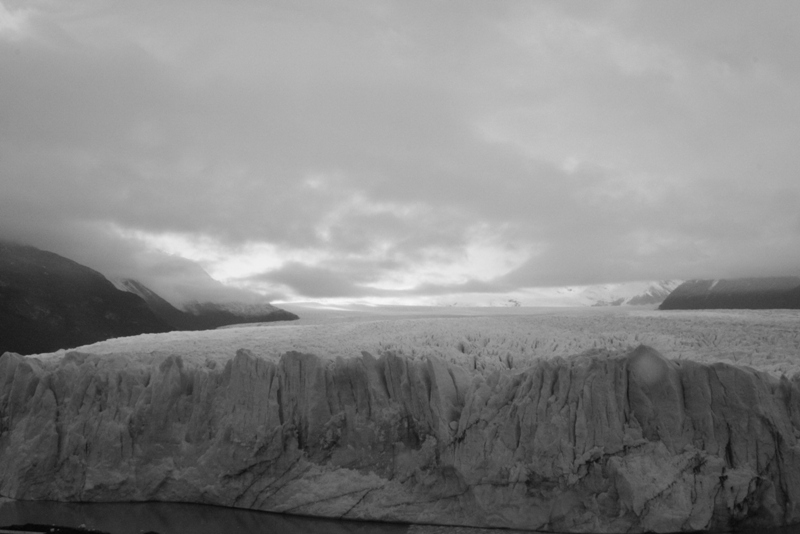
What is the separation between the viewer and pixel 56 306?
24.4 m

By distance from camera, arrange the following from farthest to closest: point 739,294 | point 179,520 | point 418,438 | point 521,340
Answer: point 739,294 → point 521,340 → point 418,438 → point 179,520

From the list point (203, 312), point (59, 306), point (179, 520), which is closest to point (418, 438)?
point (179, 520)

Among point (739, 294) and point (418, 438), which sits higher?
point (739, 294)

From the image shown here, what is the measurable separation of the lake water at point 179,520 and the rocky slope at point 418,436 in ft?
0.92

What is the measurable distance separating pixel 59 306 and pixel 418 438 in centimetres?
1904

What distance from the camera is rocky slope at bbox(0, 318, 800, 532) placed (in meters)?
10.9

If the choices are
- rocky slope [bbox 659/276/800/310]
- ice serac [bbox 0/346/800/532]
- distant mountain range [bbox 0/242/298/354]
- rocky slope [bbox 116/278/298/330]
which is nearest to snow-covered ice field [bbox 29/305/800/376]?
ice serac [bbox 0/346/800/532]

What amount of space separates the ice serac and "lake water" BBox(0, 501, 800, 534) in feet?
0.92

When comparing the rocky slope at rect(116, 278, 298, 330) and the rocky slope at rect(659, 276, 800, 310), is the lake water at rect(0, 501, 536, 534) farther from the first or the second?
the rocky slope at rect(659, 276, 800, 310)

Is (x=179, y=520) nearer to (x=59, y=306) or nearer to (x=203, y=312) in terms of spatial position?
(x=59, y=306)

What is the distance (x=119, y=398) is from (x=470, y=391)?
880 centimetres

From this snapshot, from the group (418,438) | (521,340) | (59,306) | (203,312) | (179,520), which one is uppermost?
(59,306)

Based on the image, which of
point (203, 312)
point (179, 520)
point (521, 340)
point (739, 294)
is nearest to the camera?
point (179, 520)

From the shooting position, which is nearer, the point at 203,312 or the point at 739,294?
the point at 739,294
